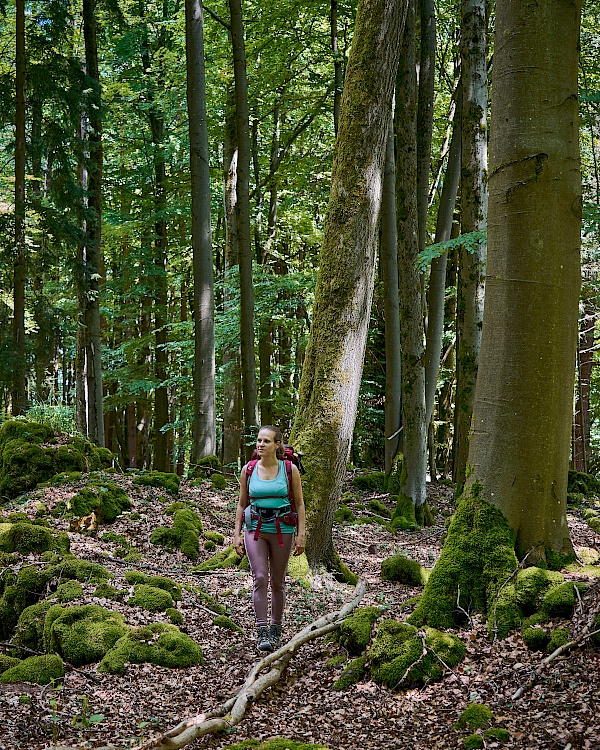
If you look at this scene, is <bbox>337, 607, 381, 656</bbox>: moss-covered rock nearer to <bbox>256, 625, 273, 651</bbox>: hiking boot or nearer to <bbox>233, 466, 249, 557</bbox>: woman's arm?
<bbox>256, 625, 273, 651</bbox>: hiking boot

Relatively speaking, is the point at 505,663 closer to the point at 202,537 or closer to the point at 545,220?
the point at 545,220

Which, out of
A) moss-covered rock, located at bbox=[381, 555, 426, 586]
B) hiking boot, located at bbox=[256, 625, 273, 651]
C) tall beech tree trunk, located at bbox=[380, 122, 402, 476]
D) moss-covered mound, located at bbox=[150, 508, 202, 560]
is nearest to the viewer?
hiking boot, located at bbox=[256, 625, 273, 651]

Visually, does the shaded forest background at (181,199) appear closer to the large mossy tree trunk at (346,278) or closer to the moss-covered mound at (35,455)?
the moss-covered mound at (35,455)

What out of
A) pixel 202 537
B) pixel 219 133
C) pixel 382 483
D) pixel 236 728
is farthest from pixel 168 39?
pixel 236 728

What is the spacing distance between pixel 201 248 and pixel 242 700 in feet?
31.0

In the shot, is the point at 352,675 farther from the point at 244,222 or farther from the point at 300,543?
the point at 244,222

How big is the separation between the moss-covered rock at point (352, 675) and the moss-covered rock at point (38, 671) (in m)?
1.98

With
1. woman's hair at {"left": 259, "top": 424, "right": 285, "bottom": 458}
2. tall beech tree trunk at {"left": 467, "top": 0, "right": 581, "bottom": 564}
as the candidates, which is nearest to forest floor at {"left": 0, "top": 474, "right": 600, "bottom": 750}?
tall beech tree trunk at {"left": 467, "top": 0, "right": 581, "bottom": 564}

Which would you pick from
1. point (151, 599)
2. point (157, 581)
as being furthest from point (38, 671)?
point (157, 581)

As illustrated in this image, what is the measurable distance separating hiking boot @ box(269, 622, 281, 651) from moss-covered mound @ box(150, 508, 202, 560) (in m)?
2.99

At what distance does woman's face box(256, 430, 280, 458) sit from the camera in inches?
227

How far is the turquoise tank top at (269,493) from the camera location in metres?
5.81

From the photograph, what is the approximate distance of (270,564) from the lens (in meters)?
5.91

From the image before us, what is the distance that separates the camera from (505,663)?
4.29 metres
